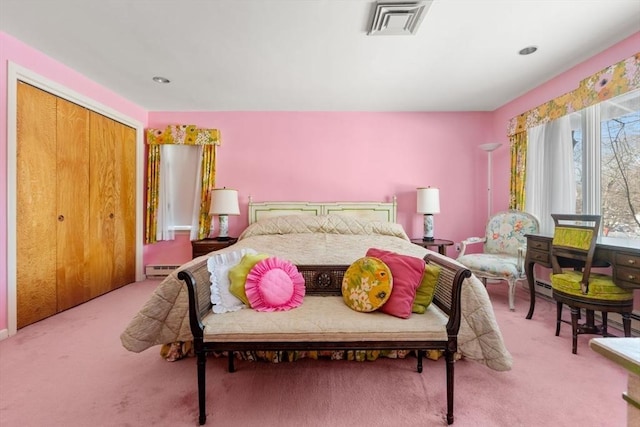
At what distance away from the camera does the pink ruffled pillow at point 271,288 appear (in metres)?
1.60

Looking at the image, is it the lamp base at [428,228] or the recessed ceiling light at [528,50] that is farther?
the lamp base at [428,228]

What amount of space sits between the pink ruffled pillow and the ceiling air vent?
1887 mm

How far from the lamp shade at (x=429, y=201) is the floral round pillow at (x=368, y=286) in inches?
93.2

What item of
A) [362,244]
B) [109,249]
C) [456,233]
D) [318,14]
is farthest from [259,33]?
[456,233]

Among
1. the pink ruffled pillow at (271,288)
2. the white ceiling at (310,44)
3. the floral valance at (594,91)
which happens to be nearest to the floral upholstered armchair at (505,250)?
the floral valance at (594,91)

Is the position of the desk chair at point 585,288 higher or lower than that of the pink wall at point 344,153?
lower

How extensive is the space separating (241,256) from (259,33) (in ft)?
5.85

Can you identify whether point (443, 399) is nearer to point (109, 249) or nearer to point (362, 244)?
point (362, 244)

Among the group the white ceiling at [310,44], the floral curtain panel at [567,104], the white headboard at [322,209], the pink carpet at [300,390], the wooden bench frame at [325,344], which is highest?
the white ceiling at [310,44]

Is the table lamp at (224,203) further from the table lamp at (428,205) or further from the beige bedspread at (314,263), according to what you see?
the table lamp at (428,205)

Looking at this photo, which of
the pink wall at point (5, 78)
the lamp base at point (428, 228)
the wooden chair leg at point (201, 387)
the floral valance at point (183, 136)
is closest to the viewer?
the wooden chair leg at point (201, 387)

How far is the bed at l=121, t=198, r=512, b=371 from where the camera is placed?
1.66 m

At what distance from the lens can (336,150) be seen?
406cm

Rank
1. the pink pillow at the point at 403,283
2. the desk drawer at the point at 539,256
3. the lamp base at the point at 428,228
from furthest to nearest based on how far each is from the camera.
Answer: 1. the lamp base at the point at 428,228
2. the desk drawer at the point at 539,256
3. the pink pillow at the point at 403,283
